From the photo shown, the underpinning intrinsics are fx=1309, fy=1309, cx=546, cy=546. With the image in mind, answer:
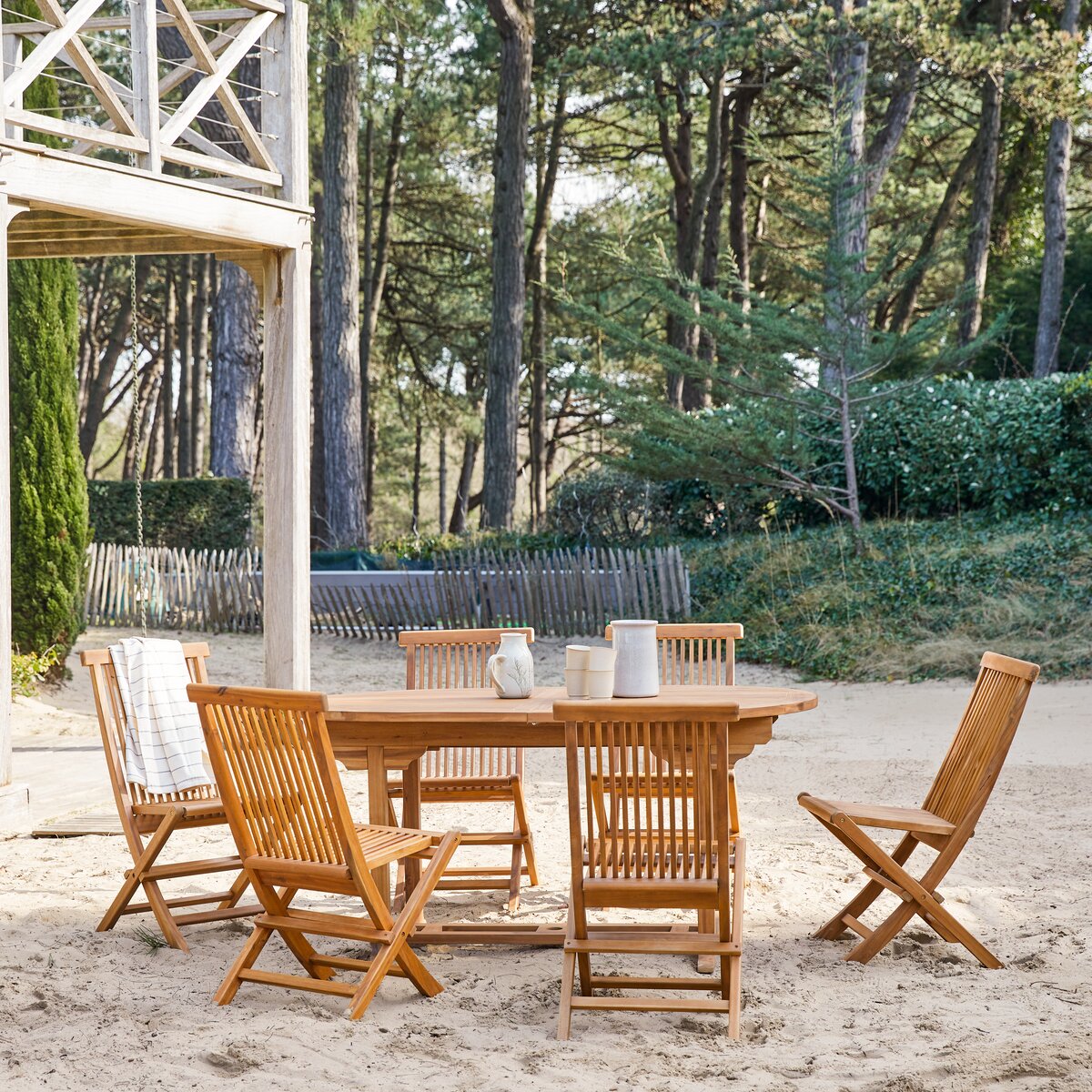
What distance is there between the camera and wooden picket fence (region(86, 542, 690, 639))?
14.7 metres

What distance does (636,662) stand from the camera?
4.46 meters

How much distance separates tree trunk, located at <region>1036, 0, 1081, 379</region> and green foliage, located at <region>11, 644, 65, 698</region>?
1366 centimetres

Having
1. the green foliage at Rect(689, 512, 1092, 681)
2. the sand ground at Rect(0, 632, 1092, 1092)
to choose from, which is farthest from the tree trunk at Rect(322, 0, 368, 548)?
the sand ground at Rect(0, 632, 1092, 1092)

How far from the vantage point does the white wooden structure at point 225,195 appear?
21.9 feet

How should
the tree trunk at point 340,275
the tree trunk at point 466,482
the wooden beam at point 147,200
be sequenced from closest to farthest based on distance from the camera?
1. the wooden beam at point 147,200
2. the tree trunk at point 340,275
3. the tree trunk at point 466,482

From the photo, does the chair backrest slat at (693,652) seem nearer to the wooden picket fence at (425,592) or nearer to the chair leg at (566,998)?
the chair leg at (566,998)

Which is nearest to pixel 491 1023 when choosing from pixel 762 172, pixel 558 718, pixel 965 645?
pixel 558 718

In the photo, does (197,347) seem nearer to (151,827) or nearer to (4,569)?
(4,569)

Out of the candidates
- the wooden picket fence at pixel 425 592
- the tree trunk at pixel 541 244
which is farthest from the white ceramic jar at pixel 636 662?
the tree trunk at pixel 541 244

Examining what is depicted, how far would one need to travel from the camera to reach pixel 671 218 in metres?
28.0

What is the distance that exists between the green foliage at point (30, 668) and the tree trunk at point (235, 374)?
888 centimetres

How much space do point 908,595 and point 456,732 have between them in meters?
9.65

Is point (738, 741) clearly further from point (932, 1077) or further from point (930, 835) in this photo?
point (932, 1077)

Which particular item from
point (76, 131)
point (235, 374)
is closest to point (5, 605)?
point (76, 131)
